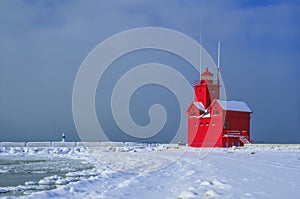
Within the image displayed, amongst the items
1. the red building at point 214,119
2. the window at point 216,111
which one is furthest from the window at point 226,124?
the window at point 216,111

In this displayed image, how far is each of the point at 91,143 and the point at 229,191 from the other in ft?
105

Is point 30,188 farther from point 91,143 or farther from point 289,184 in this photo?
point 91,143

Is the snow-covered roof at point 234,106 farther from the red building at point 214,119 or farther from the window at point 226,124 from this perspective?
the window at point 226,124

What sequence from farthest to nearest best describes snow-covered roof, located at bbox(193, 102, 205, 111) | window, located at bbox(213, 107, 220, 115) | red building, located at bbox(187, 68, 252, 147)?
1. snow-covered roof, located at bbox(193, 102, 205, 111)
2. window, located at bbox(213, 107, 220, 115)
3. red building, located at bbox(187, 68, 252, 147)

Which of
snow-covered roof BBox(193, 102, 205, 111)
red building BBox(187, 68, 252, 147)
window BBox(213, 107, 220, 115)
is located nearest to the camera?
red building BBox(187, 68, 252, 147)

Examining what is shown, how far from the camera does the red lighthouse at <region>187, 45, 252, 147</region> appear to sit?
109ft

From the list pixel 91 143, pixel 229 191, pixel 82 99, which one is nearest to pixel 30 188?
pixel 229 191

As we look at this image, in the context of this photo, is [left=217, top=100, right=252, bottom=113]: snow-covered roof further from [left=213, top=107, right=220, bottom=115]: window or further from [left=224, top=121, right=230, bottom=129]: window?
[left=224, top=121, right=230, bottom=129]: window

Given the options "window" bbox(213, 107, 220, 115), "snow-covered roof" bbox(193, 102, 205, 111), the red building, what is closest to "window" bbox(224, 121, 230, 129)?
the red building

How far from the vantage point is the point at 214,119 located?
111 ft

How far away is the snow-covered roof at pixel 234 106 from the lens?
110 feet

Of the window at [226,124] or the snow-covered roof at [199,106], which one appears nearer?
the window at [226,124]

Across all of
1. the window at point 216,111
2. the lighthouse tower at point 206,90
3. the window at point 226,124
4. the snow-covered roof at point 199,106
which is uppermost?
the lighthouse tower at point 206,90

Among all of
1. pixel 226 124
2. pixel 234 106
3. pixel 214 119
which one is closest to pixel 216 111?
pixel 214 119
